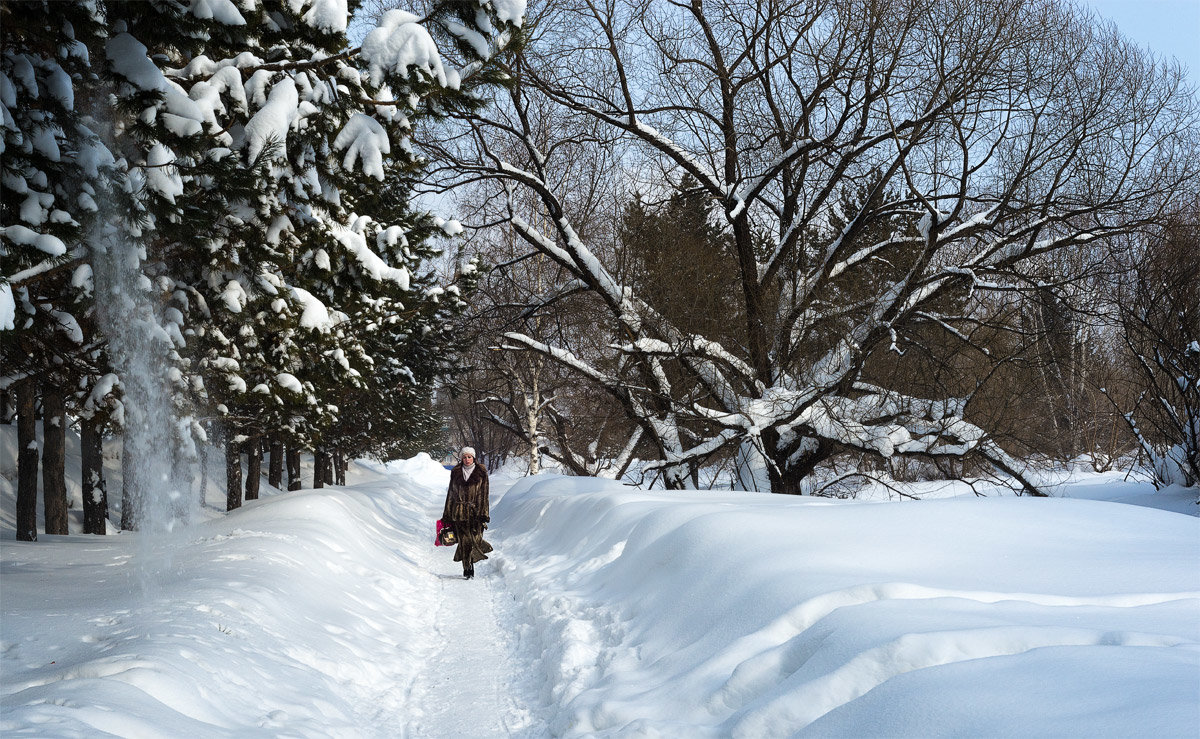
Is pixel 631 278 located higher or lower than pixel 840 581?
higher

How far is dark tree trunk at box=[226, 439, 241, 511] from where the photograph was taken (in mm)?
17250

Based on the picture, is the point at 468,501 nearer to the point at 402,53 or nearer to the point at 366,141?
the point at 366,141

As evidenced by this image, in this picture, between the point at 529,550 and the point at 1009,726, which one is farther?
the point at 529,550

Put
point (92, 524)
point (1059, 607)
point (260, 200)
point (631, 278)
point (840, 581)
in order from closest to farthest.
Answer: point (1059, 607) < point (840, 581) < point (260, 200) < point (92, 524) < point (631, 278)

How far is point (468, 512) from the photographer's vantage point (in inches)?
427

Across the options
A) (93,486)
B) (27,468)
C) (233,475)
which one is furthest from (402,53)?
(233,475)

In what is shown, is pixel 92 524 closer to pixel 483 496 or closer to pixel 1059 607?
pixel 483 496

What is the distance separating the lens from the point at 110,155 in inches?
195

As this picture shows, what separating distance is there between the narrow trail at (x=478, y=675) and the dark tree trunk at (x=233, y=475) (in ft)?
32.1

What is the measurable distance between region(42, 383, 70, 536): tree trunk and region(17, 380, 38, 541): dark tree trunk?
0.16 meters

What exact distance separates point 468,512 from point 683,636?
20.1ft

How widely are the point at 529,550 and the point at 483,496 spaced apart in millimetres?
1534

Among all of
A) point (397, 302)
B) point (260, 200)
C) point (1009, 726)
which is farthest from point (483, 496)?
point (1009, 726)

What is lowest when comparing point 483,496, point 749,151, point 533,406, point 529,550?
point 529,550
